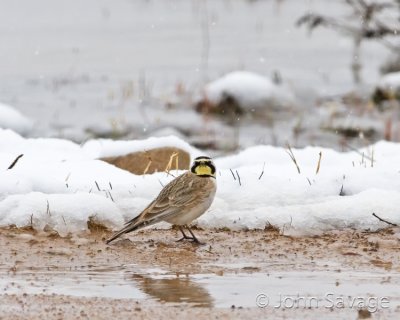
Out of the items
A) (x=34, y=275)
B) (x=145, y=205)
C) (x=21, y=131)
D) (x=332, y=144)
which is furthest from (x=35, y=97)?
(x=34, y=275)

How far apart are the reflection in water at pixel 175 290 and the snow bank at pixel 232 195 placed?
1.32 meters

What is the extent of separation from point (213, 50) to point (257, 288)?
13938mm

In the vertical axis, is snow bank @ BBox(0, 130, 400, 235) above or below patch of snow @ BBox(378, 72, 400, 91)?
above

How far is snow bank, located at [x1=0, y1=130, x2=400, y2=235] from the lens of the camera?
24.3 ft

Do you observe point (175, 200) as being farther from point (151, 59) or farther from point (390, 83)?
point (151, 59)

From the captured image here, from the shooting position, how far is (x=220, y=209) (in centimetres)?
766

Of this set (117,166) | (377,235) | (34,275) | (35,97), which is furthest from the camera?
(35,97)

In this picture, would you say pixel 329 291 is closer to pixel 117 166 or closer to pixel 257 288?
pixel 257 288

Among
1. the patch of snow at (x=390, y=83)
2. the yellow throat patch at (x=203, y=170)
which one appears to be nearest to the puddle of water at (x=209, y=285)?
the yellow throat patch at (x=203, y=170)

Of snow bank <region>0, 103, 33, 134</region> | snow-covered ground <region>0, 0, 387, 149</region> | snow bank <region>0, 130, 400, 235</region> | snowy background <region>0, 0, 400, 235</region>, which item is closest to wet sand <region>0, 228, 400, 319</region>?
snow bank <region>0, 130, 400, 235</region>

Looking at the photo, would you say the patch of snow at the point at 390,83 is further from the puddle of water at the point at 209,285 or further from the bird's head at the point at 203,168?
the puddle of water at the point at 209,285

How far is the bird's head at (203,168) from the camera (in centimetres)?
721

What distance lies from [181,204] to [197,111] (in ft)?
30.4

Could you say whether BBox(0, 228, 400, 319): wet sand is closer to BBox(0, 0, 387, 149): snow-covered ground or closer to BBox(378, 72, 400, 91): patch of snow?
BBox(0, 0, 387, 149): snow-covered ground
